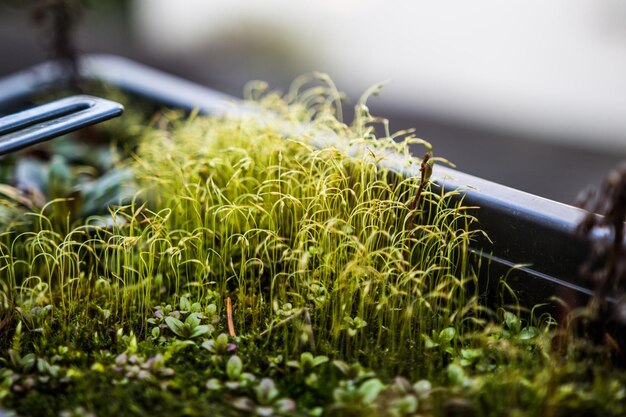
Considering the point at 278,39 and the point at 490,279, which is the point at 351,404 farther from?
the point at 278,39

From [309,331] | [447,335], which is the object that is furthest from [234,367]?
[447,335]

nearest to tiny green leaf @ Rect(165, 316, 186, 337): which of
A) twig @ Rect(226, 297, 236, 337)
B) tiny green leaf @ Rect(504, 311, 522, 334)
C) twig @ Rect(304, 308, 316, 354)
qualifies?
twig @ Rect(226, 297, 236, 337)

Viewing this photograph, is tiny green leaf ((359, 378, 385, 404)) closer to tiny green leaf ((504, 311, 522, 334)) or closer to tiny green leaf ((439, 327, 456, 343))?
tiny green leaf ((439, 327, 456, 343))

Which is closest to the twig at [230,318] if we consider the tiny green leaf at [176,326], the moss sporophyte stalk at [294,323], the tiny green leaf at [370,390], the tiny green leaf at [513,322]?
the moss sporophyte stalk at [294,323]

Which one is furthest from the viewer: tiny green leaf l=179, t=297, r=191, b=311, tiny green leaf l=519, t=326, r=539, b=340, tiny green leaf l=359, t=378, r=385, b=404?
tiny green leaf l=179, t=297, r=191, b=311

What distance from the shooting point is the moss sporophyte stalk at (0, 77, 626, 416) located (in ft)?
4.57

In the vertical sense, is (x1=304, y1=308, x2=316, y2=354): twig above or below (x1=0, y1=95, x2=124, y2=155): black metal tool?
below

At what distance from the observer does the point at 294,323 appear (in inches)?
65.5

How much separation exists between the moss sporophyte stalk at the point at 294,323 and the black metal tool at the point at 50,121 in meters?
0.20

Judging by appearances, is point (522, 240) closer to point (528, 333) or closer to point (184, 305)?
point (528, 333)

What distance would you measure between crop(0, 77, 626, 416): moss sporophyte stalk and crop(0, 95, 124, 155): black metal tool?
198 millimetres

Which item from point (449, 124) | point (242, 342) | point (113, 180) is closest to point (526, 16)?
point (449, 124)

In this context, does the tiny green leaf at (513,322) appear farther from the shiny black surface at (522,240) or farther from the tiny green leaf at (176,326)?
the tiny green leaf at (176,326)

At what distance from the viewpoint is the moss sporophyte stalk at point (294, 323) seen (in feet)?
4.57
